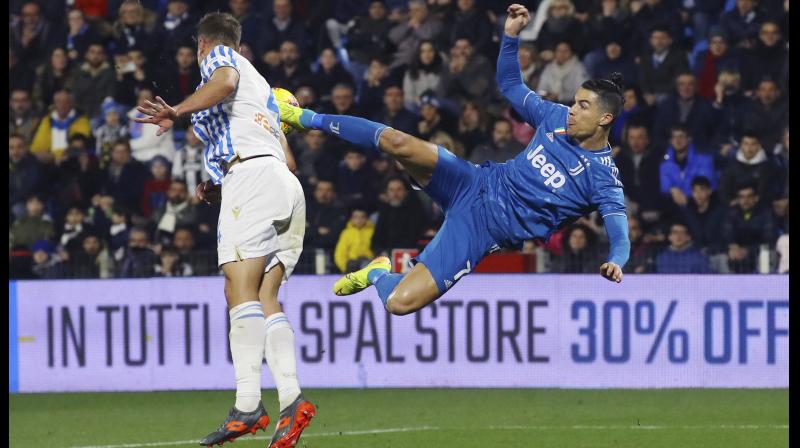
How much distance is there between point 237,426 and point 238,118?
172 cm

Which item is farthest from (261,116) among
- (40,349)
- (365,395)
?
(40,349)

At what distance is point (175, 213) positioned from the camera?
625 inches

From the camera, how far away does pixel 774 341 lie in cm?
1423

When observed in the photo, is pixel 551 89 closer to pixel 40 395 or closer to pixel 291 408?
pixel 40 395

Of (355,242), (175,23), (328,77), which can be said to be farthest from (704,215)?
(175,23)

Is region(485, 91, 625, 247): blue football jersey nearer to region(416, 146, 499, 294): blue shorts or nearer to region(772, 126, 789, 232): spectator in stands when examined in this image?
region(416, 146, 499, 294): blue shorts

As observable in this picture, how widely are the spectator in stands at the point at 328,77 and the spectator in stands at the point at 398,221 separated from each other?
1.93 meters

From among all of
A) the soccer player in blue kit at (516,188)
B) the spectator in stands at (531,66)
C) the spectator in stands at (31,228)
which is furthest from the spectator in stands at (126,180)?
the soccer player in blue kit at (516,188)

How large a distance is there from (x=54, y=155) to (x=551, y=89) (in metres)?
5.65

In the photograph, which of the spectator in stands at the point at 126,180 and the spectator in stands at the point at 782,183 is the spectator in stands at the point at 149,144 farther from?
the spectator in stands at the point at 782,183

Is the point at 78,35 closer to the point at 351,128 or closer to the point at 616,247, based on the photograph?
the point at 351,128

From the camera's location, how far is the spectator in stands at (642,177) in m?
15.4

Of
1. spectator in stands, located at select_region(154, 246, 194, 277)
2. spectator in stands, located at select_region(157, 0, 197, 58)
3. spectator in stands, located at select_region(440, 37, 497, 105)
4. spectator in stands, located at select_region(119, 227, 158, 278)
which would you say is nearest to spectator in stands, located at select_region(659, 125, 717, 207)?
spectator in stands, located at select_region(440, 37, 497, 105)

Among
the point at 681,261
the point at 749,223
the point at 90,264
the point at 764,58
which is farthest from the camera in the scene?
the point at 764,58
